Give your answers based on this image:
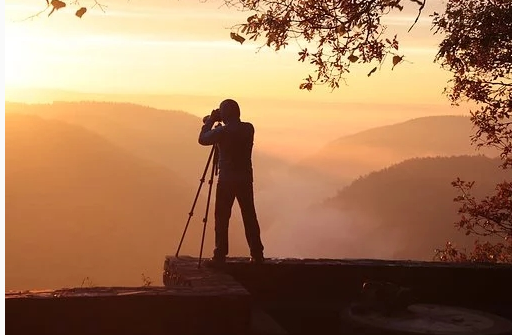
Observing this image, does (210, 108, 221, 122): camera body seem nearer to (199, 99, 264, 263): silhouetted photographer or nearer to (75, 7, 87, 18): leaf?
(199, 99, 264, 263): silhouetted photographer

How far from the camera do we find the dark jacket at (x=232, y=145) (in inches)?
427

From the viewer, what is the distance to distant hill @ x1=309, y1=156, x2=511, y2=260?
15425cm

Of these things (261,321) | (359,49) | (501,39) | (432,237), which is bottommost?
(261,321)

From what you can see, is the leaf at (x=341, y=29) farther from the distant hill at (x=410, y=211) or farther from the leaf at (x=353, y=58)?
the distant hill at (x=410, y=211)

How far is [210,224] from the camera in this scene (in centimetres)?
18338

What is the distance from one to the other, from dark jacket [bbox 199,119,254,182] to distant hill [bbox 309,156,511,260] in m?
132

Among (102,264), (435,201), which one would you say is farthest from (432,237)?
(102,264)

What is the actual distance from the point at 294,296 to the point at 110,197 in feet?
604

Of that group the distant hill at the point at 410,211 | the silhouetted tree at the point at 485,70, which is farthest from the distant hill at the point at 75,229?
the silhouetted tree at the point at 485,70

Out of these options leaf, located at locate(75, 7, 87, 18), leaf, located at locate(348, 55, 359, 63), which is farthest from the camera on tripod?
leaf, located at locate(348, 55, 359, 63)

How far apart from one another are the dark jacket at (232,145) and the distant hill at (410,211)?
132 m

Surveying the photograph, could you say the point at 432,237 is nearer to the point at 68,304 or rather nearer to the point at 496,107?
the point at 496,107

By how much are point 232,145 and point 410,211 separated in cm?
16725

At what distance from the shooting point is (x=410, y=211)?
17400 centimetres
